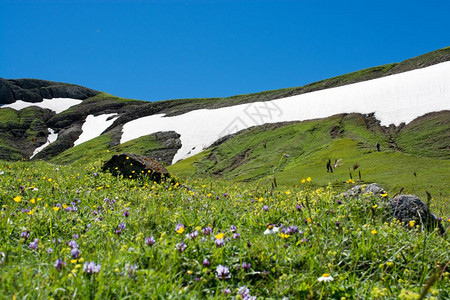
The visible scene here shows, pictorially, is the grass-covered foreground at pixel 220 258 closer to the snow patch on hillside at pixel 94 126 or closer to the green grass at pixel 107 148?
the green grass at pixel 107 148

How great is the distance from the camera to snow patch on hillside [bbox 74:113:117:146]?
118550 mm

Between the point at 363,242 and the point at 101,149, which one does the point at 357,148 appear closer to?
the point at 363,242

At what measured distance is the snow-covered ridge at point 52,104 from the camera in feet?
520

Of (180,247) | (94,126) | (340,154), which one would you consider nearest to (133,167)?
(180,247)

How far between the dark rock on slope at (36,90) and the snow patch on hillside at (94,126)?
47.2m

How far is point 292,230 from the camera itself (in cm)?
480

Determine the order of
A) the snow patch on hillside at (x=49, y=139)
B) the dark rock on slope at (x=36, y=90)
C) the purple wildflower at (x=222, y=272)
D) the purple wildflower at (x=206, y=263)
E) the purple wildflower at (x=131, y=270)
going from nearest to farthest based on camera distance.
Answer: the purple wildflower at (x=131, y=270), the purple wildflower at (x=222, y=272), the purple wildflower at (x=206, y=263), the snow patch on hillside at (x=49, y=139), the dark rock on slope at (x=36, y=90)

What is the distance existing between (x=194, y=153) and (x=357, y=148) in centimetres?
4104

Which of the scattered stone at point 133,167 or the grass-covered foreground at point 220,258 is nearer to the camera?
the grass-covered foreground at point 220,258

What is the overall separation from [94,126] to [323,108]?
9534cm

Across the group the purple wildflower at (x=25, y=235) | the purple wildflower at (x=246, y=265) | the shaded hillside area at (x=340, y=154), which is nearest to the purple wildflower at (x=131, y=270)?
the purple wildflower at (x=246, y=265)

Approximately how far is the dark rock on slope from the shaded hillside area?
137 m

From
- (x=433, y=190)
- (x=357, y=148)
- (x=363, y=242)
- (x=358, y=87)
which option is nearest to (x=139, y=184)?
(x=363, y=242)

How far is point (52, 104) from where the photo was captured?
164000mm
